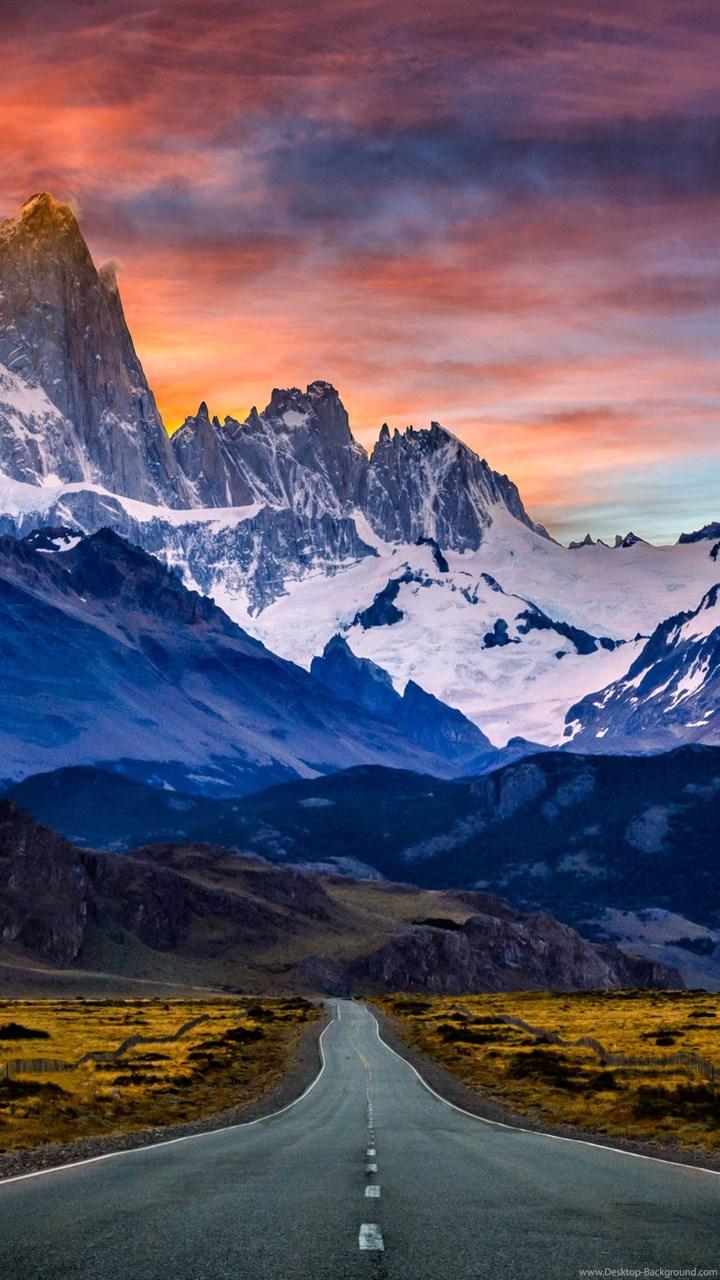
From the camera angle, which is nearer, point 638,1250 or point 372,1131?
point 638,1250

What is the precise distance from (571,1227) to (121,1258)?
734cm

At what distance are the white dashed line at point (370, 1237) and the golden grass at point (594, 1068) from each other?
22.7 metres

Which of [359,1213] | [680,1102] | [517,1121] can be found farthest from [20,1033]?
[359,1213]

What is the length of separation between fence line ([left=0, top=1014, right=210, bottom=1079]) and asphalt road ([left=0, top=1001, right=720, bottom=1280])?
32.8 meters

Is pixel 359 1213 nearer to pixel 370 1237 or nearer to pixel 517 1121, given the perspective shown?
pixel 370 1237

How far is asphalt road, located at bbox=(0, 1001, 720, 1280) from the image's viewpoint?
22031 mm

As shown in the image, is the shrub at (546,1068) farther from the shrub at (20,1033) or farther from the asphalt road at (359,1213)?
the shrub at (20,1033)

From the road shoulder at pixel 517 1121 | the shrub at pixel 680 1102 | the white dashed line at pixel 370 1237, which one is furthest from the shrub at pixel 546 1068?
the white dashed line at pixel 370 1237

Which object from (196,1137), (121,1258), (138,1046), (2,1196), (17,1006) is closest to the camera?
(121,1258)

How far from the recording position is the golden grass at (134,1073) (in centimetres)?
5359

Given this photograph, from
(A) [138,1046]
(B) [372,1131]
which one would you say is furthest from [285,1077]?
(B) [372,1131]

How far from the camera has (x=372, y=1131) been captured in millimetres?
49500

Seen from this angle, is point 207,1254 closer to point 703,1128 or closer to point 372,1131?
point 372,1131

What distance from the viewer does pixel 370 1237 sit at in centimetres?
2419
